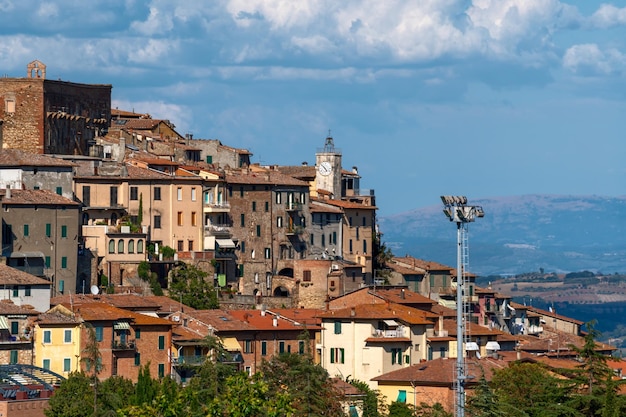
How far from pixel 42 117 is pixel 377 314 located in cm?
2548

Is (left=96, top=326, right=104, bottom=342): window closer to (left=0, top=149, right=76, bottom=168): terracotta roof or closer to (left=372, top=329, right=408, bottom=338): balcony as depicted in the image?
(left=372, top=329, right=408, bottom=338): balcony

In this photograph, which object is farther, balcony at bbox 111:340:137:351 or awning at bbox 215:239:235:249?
awning at bbox 215:239:235:249

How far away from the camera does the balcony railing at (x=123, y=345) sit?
8403 cm

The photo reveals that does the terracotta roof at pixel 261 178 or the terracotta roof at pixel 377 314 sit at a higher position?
the terracotta roof at pixel 261 178

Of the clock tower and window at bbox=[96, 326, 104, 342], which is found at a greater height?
the clock tower

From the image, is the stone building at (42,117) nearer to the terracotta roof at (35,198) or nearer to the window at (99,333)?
the terracotta roof at (35,198)

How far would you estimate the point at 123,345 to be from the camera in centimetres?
8444

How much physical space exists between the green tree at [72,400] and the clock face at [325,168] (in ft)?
164

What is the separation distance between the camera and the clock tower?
122 meters

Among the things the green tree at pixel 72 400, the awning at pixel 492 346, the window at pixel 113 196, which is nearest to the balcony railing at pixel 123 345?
the green tree at pixel 72 400

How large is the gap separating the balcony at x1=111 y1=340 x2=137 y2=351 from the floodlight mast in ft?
67.3

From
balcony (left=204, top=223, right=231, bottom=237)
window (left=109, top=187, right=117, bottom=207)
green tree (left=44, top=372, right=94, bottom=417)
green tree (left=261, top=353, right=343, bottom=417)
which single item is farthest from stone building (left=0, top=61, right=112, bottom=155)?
green tree (left=44, top=372, right=94, bottom=417)

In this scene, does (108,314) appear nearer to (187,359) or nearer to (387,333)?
→ (187,359)

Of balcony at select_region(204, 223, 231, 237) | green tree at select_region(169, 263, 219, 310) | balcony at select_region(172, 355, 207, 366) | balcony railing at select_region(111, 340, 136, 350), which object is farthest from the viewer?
balcony at select_region(204, 223, 231, 237)
